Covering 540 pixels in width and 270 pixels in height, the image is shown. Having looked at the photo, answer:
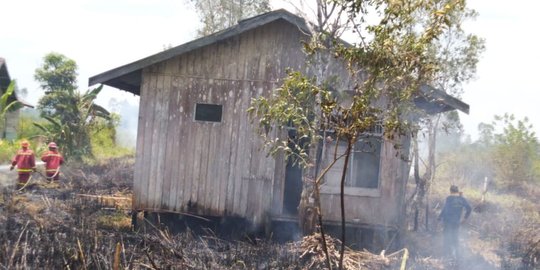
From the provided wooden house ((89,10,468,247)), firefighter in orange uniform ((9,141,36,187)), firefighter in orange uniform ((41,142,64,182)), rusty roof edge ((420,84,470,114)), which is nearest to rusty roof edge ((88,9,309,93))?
wooden house ((89,10,468,247))

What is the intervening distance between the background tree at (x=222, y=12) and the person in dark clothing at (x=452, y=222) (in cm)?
1880

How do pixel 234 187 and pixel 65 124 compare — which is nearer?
pixel 234 187

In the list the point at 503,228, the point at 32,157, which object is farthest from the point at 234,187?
the point at 503,228

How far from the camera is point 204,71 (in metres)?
10.3

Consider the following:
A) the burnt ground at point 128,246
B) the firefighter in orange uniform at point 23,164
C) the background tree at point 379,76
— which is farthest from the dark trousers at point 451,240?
the firefighter in orange uniform at point 23,164

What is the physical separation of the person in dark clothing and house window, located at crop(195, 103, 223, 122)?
16.9 ft

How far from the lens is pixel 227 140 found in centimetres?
1030

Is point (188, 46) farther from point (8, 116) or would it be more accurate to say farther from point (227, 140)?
point (8, 116)

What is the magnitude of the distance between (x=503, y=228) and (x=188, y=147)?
864cm

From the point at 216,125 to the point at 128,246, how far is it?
3510mm

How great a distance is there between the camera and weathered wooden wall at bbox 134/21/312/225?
10.2 metres

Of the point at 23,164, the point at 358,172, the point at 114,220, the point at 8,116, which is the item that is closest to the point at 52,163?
the point at 23,164

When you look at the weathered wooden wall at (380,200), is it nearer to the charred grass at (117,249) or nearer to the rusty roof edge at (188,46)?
the charred grass at (117,249)

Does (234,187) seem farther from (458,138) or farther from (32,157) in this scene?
(458,138)
